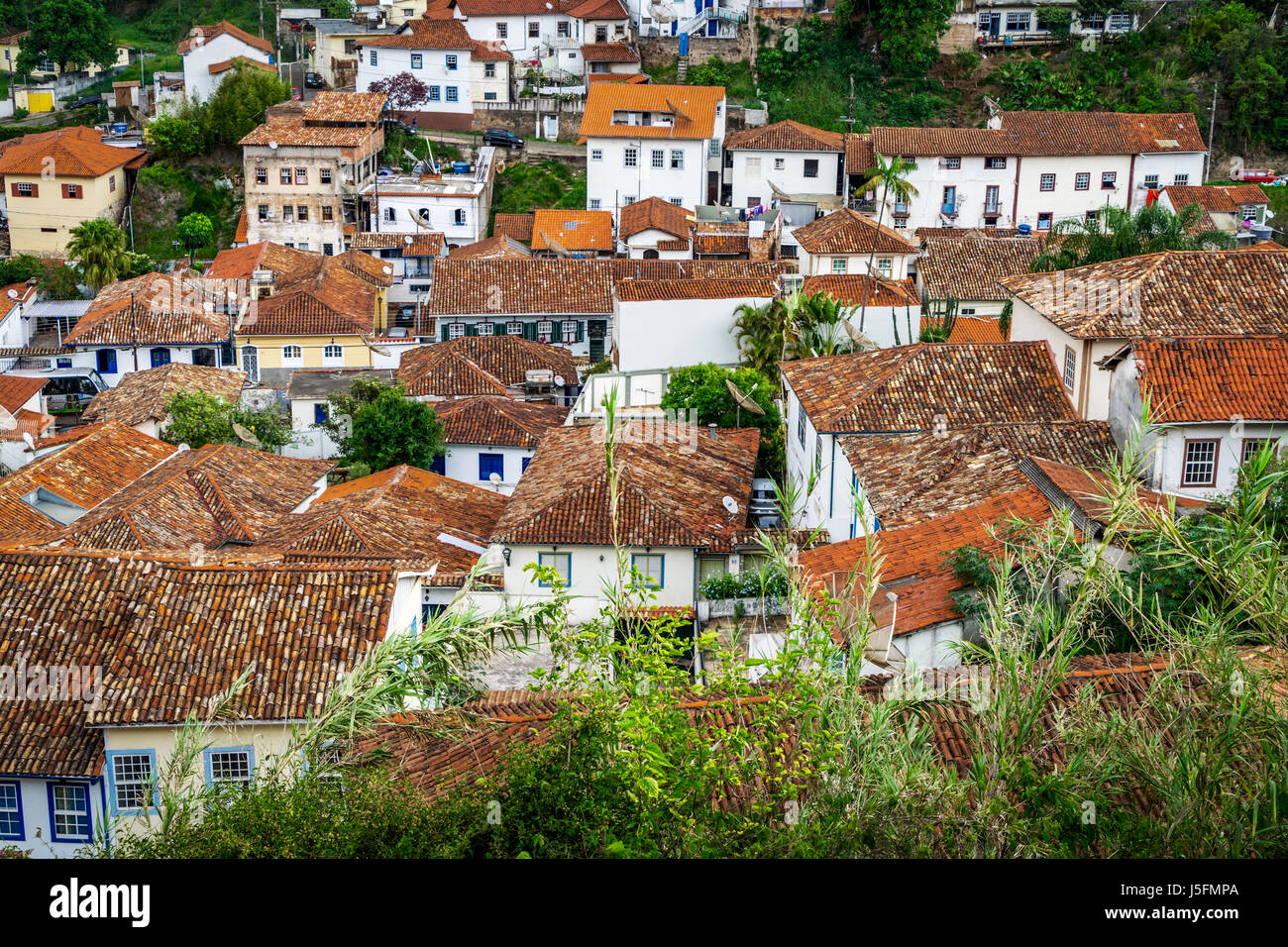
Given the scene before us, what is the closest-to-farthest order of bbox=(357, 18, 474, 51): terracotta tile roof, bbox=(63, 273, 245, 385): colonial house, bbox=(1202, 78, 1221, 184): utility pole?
1. bbox=(63, 273, 245, 385): colonial house
2. bbox=(1202, 78, 1221, 184): utility pole
3. bbox=(357, 18, 474, 51): terracotta tile roof

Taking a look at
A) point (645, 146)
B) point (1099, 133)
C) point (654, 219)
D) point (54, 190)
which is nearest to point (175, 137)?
point (54, 190)

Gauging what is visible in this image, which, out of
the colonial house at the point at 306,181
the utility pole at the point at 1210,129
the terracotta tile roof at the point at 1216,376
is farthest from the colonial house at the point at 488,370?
the utility pole at the point at 1210,129

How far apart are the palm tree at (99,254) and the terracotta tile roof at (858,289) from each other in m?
28.4

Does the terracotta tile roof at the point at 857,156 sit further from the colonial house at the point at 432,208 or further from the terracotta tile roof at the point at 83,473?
the terracotta tile roof at the point at 83,473

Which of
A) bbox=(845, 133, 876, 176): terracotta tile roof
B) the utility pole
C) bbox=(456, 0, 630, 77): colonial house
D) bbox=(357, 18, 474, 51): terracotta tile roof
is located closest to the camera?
bbox=(845, 133, 876, 176): terracotta tile roof

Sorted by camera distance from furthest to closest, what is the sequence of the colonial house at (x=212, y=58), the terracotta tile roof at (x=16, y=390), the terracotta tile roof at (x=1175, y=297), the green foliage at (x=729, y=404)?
the colonial house at (x=212, y=58)
the terracotta tile roof at (x=16, y=390)
the green foliage at (x=729, y=404)
the terracotta tile roof at (x=1175, y=297)

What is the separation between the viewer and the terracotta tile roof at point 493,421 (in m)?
33.0

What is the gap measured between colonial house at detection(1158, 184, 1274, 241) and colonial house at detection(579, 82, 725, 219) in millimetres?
17762

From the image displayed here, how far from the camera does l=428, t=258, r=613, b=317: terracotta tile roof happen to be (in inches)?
1737

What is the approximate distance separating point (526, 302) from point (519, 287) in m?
0.84

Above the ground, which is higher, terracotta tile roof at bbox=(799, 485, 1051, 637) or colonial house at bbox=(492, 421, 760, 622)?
terracotta tile roof at bbox=(799, 485, 1051, 637)

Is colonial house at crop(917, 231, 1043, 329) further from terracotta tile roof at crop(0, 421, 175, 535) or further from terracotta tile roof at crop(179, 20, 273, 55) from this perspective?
terracotta tile roof at crop(179, 20, 273, 55)

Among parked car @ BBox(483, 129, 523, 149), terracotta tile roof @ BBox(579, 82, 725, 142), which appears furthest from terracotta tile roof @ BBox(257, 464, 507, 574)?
parked car @ BBox(483, 129, 523, 149)
